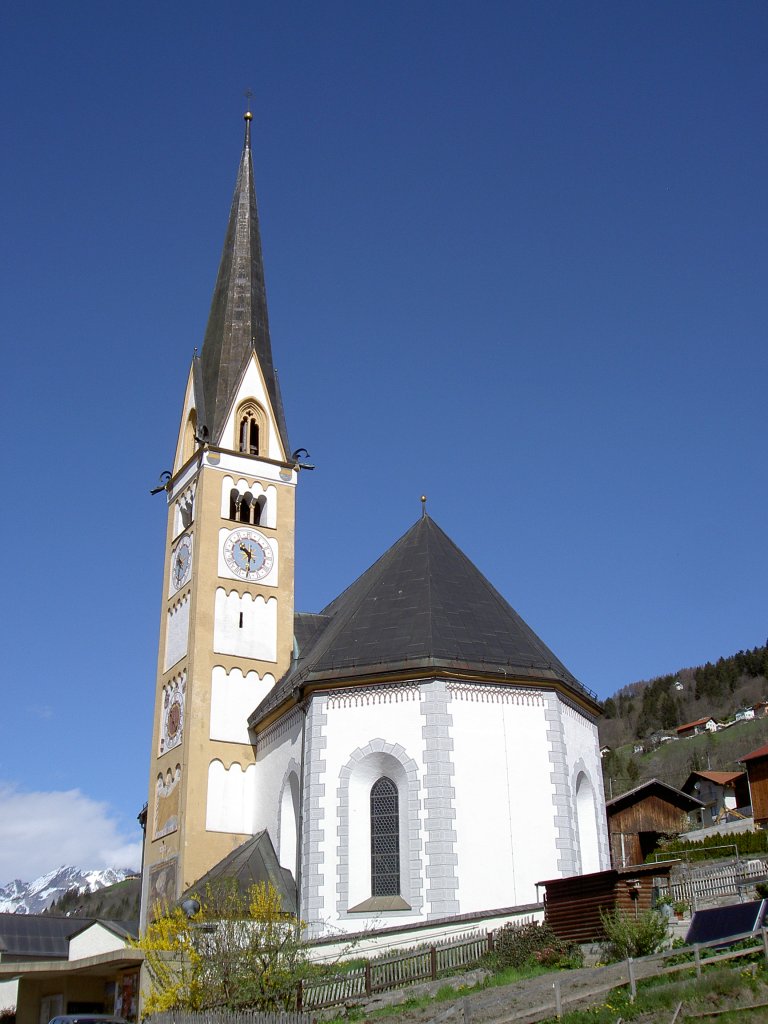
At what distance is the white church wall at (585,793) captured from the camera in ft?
90.5

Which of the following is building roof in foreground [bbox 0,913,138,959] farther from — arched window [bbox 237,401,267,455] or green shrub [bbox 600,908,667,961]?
green shrub [bbox 600,908,667,961]

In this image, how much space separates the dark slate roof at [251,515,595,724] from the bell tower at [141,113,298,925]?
4.73 feet

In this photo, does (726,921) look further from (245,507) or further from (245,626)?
(245,507)

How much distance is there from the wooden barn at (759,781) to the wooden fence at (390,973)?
3438 centimetres

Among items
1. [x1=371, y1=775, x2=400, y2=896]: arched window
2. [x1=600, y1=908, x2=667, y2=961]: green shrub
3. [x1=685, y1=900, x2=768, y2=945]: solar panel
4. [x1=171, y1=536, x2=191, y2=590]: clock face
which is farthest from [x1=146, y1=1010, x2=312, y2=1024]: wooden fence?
[x1=171, y1=536, x2=191, y2=590]: clock face

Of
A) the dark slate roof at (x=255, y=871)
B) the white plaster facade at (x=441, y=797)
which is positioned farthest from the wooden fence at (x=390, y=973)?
the dark slate roof at (x=255, y=871)

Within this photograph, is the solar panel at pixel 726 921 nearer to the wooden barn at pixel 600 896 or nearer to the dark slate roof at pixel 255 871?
the wooden barn at pixel 600 896

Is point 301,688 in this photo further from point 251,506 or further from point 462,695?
point 251,506

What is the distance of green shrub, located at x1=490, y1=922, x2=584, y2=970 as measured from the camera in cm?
2053

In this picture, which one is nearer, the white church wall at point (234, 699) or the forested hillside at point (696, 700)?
the white church wall at point (234, 699)

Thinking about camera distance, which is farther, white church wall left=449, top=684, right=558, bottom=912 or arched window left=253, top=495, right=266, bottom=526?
arched window left=253, top=495, right=266, bottom=526

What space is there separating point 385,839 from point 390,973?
5.32m

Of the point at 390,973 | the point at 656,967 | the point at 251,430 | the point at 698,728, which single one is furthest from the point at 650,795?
the point at 698,728

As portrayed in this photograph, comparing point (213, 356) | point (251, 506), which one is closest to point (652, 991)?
point (251, 506)
